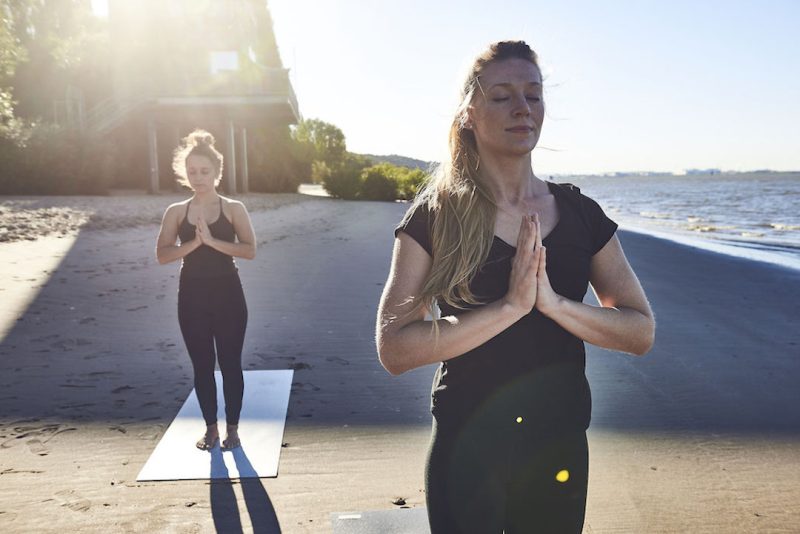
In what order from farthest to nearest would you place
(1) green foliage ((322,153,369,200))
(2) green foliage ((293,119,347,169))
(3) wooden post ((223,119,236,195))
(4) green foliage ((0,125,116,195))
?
(2) green foliage ((293,119,347,169))
(1) green foliage ((322,153,369,200))
(3) wooden post ((223,119,236,195))
(4) green foliage ((0,125,116,195))

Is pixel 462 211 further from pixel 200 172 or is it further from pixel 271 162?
pixel 271 162

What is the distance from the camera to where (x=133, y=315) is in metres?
7.56

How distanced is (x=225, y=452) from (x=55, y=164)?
21163 millimetres

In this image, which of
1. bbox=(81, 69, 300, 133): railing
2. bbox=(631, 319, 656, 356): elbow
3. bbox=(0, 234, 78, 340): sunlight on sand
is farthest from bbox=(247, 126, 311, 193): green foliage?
bbox=(631, 319, 656, 356): elbow

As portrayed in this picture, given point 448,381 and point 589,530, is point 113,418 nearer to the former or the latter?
point 589,530

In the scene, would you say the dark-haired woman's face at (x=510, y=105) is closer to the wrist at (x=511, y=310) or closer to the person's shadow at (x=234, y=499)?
the wrist at (x=511, y=310)

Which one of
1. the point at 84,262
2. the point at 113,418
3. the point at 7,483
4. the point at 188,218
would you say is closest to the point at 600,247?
the point at 188,218

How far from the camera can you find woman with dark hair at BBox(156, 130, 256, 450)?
3809 millimetres

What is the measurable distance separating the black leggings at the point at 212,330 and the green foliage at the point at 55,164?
808 inches

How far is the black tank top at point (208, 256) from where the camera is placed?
3.82 m

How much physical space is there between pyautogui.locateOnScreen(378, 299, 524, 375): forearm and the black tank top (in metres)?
2.42

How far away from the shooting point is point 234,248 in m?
3.88

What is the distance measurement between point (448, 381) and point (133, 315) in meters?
6.68

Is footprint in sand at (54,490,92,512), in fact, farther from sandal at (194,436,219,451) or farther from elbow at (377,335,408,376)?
elbow at (377,335,408,376)
